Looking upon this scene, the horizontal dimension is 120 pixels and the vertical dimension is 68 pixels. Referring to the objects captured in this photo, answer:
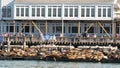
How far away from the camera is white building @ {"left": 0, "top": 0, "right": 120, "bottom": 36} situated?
104m

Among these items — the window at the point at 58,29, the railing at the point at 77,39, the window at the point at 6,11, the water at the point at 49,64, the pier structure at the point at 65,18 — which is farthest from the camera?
the window at the point at 6,11

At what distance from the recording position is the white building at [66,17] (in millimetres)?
104250

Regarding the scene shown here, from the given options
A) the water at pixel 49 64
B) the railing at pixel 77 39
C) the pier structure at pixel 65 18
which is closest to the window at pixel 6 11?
the pier structure at pixel 65 18

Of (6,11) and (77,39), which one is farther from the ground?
(6,11)

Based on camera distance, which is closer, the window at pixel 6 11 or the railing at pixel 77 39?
the railing at pixel 77 39

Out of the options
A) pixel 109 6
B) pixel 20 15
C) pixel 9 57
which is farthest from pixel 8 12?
pixel 9 57

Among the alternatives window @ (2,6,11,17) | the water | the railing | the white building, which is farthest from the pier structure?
the water

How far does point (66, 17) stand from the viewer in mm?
104500

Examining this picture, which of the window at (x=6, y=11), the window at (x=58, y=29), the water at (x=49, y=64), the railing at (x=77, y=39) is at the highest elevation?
the water at (x=49, y=64)

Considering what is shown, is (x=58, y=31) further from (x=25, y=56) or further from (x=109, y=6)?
(x=25, y=56)

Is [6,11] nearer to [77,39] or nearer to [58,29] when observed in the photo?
[58,29]

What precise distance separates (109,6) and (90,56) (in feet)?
88.8

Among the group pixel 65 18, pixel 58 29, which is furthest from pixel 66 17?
pixel 58 29

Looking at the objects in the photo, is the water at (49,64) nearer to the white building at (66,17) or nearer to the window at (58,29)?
the white building at (66,17)
